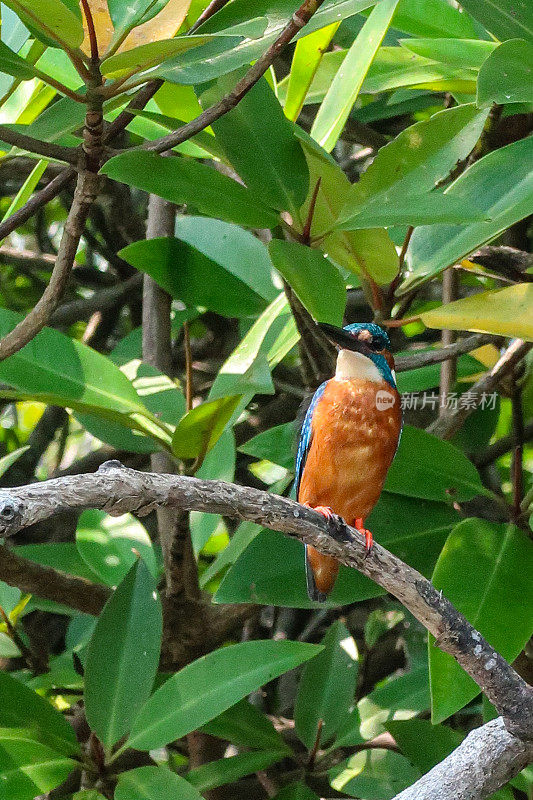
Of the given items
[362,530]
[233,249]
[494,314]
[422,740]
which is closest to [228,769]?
[422,740]

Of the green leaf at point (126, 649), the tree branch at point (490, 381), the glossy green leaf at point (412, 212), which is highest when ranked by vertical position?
the glossy green leaf at point (412, 212)

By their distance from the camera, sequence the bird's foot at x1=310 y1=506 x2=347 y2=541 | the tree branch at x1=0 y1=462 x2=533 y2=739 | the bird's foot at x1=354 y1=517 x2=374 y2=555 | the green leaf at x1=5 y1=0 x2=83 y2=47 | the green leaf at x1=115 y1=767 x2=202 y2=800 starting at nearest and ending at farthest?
the tree branch at x1=0 y1=462 x2=533 y2=739
the green leaf at x1=5 y1=0 x2=83 y2=47
the bird's foot at x1=310 y1=506 x2=347 y2=541
the green leaf at x1=115 y1=767 x2=202 y2=800
the bird's foot at x1=354 y1=517 x2=374 y2=555

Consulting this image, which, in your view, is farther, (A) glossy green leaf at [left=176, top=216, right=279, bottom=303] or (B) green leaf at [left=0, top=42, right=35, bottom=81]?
(A) glossy green leaf at [left=176, top=216, right=279, bottom=303]

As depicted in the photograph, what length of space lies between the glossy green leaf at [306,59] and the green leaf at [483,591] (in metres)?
1.06

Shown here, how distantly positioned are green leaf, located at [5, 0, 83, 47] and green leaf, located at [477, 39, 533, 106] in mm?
770

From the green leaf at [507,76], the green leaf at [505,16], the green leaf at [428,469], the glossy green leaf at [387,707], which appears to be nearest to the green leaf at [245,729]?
the glossy green leaf at [387,707]

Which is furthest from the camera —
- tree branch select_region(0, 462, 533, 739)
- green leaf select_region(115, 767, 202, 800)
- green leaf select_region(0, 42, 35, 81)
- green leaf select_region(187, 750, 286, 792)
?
green leaf select_region(187, 750, 286, 792)

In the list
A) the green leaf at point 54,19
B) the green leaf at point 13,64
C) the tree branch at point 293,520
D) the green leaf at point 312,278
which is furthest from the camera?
the green leaf at point 312,278

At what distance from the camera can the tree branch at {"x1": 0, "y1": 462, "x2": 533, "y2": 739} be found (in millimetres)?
1254

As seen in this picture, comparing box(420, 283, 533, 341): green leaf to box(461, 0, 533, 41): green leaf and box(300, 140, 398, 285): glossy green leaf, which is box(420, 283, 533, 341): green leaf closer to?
box(300, 140, 398, 285): glossy green leaf

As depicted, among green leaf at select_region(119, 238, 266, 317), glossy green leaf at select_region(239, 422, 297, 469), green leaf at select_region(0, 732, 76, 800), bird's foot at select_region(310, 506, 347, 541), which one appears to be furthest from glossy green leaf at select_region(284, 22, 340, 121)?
green leaf at select_region(0, 732, 76, 800)

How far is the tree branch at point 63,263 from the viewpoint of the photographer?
6.14 ft

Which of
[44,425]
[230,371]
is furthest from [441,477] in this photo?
[44,425]

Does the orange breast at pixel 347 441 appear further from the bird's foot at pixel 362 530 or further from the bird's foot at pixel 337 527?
the bird's foot at pixel 337 527
